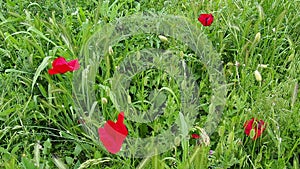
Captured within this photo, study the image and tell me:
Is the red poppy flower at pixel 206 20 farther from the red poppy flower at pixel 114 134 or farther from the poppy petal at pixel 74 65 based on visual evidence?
the red poppy flower at pixel 114 134

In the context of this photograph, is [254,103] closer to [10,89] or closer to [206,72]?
[206,72]

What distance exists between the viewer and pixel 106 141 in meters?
1.46

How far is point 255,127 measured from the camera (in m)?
1.56

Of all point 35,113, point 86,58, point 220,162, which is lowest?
point 220,162

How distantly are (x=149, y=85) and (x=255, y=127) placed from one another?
445 mm

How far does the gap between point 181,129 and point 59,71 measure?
17.5 inches

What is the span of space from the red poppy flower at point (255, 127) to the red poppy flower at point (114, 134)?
0.37 meters

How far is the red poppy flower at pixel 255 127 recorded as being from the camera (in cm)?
152

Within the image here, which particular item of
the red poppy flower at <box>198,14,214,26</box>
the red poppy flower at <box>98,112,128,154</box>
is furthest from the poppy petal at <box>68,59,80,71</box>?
the red poppy flower at <box>198,14,214,26</box>

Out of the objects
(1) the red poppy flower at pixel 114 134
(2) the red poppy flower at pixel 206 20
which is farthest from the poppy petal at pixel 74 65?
(2) the red poppy flower at pixel 206 20

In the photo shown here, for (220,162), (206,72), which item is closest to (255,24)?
(206,72)

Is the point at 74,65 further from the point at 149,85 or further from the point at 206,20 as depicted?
the point at 206,20

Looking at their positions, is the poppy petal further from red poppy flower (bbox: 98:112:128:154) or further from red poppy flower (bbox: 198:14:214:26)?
red poppy flower (bbox: 198:14:214:26)

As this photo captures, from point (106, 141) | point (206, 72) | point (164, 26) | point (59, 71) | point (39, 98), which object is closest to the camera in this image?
point (106, 141)
